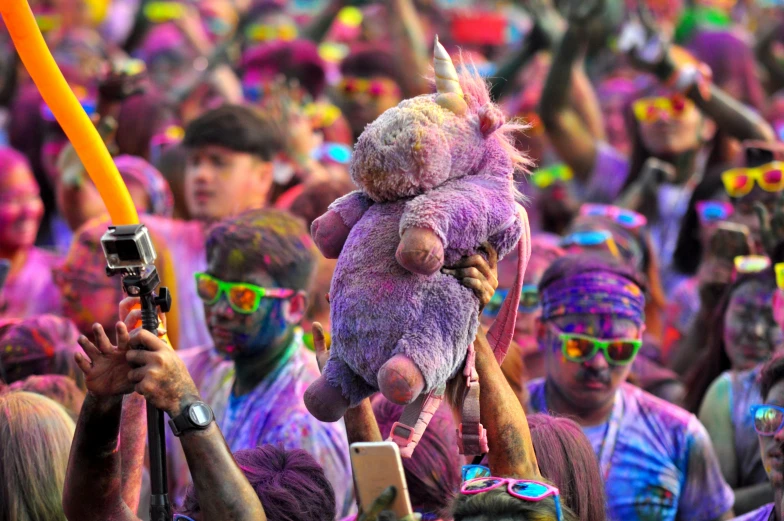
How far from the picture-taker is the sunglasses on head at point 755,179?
16.7 ft

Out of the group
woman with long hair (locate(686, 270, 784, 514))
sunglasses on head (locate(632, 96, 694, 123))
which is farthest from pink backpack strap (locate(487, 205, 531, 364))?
sunglasses on head (locate(632, 96, 694, 123))

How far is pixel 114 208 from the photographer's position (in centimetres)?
241

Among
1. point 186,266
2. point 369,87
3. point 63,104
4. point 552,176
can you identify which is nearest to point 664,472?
point 63,104

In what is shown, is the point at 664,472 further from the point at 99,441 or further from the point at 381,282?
the point at 99,441

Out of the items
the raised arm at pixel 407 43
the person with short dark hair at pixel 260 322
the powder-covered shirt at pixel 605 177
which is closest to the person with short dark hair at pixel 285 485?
the person with short dark hair at pixel 260 322

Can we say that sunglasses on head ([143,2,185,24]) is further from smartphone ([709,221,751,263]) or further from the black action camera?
the black action camera

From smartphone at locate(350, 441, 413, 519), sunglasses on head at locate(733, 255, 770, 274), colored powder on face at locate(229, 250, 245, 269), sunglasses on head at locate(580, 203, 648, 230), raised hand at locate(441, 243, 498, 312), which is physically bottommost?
smartphone at locate(350, 441, 413, 519)

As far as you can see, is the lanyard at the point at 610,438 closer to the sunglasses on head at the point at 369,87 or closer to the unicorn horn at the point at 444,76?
the unicorn horn at the point at 444,76

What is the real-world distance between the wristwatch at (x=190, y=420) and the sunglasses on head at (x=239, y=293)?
59.1 inches

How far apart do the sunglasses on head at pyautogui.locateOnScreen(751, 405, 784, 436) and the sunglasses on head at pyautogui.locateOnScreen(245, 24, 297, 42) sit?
22.6 ft

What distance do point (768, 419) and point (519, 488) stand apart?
1.03 m

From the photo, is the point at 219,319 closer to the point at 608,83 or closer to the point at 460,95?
the point at 460,95

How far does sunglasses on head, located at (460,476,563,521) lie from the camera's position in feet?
7.27

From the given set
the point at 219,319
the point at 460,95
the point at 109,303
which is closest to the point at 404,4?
the point at 109,303
